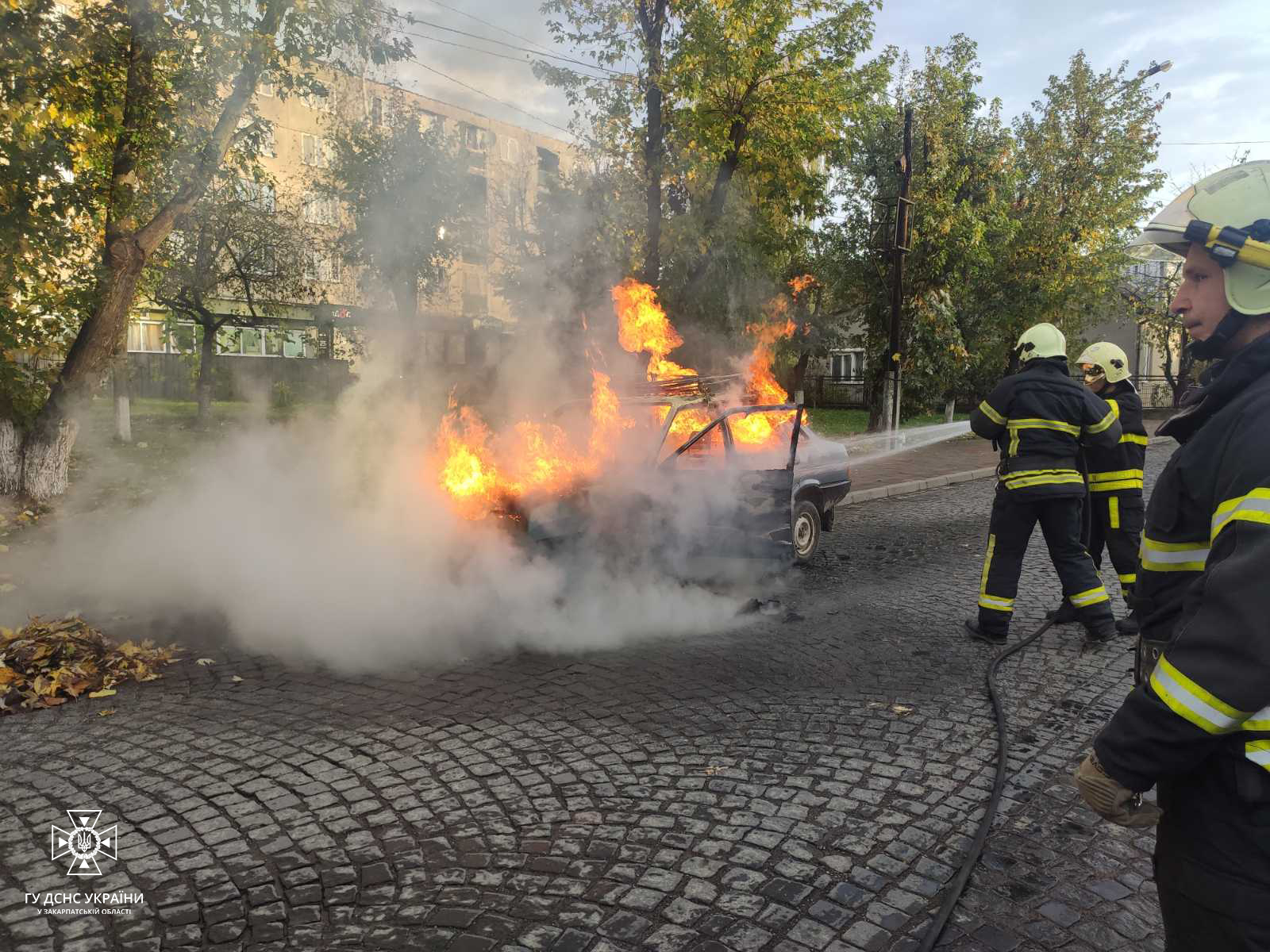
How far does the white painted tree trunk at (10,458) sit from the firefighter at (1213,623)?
1167 cm

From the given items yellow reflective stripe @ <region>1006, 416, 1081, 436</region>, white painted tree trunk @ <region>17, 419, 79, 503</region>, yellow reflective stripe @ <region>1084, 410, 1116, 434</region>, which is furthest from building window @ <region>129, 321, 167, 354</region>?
yellow reflective stripe @ <region>1084, 410, 1116, 434</region>

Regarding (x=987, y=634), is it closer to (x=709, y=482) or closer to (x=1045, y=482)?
(x=1045, y=482)

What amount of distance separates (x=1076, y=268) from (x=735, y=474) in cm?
2036

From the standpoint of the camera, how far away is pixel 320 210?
69.9ft

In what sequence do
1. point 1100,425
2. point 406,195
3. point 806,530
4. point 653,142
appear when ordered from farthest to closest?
point 406,195
point 653,142
point 806,530
point 1100,425

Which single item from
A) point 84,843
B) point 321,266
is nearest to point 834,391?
point 321,266

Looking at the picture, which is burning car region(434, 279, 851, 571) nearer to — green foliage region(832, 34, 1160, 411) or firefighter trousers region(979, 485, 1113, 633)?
firefighter trousers region(979, 485, 1113, 633)

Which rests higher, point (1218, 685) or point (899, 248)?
point (899, 248)

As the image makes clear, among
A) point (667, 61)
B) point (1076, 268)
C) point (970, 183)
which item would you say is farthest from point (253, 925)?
point (1076, 268)

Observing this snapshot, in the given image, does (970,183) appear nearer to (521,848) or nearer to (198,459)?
(198,459)

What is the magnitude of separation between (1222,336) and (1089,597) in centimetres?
450

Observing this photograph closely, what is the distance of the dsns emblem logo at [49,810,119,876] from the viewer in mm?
3061

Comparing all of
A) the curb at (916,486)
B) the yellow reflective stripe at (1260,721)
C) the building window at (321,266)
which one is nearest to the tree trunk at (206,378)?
the building window at (321,266)

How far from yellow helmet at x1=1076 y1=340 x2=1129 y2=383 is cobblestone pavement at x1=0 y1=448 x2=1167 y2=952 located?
2548 millimetres
